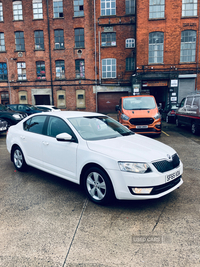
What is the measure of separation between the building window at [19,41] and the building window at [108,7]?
32.4ft

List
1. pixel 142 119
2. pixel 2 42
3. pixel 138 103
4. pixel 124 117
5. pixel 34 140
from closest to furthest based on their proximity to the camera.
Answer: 1. pixel 34 140
2. pixel 142 119
3. pixel 124 117
4. pixel 138 103
5. pixel 2 42

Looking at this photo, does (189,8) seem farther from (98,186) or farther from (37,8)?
(98,186)

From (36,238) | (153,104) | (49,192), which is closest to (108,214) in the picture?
(36,238)

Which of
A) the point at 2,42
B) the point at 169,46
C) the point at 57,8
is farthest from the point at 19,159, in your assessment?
the point at 2,42

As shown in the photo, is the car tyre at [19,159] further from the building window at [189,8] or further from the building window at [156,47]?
the building window at [189,8]

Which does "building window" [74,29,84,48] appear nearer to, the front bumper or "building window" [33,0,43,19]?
"building window" [33,0,43,19]

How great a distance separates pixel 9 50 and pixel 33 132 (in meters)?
24.4

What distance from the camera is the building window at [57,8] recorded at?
2373 centimetres

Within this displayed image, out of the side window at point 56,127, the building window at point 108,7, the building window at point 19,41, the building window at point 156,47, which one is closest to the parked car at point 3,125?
the side window at point 56,127

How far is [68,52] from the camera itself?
2433cm

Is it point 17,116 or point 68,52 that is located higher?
point 68,52

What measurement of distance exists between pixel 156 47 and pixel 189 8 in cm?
473

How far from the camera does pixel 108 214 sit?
3363 millimetres

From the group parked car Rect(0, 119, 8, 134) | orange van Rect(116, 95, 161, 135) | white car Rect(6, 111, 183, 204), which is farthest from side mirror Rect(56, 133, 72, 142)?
parked car Rect(0, 119, 8, 134)
